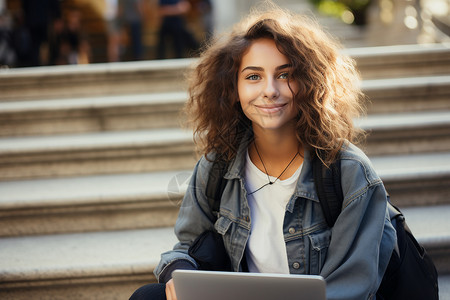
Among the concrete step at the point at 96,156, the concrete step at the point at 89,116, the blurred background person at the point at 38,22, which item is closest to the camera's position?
the concrete step at the point at 96,156

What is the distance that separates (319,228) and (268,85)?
1.68ft

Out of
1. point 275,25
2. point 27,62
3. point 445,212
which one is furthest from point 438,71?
point 27,62

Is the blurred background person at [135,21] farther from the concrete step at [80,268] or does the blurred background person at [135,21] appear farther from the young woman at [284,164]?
the young woman at [284,164]

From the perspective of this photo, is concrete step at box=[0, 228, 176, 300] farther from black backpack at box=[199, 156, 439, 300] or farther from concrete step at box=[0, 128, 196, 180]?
black backpack at box=[199, 156, 439, 300]

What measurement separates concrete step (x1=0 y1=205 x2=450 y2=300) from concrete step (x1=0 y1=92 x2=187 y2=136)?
1.00 meters

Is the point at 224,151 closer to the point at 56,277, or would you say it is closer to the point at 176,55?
the point at 56,277

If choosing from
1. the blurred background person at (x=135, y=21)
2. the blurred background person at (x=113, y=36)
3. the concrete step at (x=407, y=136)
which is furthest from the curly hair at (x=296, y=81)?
the blurred background person at (x=113, y=36)

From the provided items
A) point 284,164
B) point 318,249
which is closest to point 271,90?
point 284,164

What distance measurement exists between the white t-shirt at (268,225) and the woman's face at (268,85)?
0.22 m

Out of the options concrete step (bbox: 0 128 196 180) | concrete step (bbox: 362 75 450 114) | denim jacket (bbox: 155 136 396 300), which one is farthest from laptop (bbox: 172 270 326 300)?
concrete step (bbox: 362 75 450 114)

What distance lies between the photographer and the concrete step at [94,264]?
6.16 ft

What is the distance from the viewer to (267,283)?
110 cm

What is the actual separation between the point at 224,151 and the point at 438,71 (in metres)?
2.44

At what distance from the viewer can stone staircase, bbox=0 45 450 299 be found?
6.36 ft
